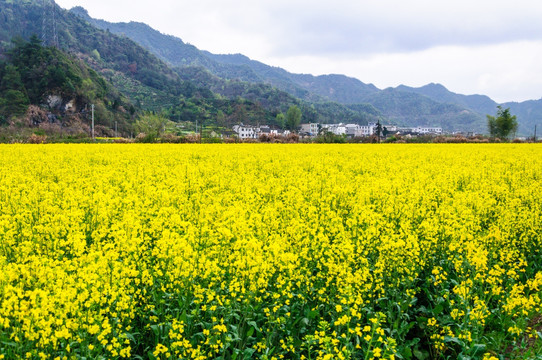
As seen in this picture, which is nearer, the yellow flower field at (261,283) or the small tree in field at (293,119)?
the yellow flower field at (261,283)

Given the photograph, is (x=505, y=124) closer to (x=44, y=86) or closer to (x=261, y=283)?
(x=261, y=283)

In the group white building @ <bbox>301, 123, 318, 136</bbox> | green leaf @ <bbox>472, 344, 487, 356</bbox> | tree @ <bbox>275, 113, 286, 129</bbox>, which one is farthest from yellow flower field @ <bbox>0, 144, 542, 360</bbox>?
white building @ <bbox>301, 123, 318, 136</bbox>

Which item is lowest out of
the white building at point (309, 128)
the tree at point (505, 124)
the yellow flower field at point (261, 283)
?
the yellow flower field at point (261, 283)

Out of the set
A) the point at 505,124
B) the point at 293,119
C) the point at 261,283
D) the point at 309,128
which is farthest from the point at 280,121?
the point at 261,283

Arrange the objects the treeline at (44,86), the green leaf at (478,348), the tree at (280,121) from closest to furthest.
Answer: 1. the green leaf at (478,348)
2. the treeline at (44,86)
3. the tree at (280,121)

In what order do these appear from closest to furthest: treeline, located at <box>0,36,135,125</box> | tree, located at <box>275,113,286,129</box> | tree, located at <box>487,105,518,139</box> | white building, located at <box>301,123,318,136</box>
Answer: tree, located at <box>487,105,518,139</box>
treeline, located at <box>0,36,135,125</box>
tree, located at <box>275,113,286,129</box>
white building, located at <box>301,123,318,136</box>

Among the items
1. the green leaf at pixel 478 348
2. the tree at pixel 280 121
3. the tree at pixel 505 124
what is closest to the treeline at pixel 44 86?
the tree at pixel 280 121

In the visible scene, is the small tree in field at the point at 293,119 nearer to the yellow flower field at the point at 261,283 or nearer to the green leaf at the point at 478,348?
the yellow flower field at the point at 261,283

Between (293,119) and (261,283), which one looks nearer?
(261,283)

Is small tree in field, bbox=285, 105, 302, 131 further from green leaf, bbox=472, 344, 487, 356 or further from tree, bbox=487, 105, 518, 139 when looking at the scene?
green leaf, bbox=472, 344, 487, 356

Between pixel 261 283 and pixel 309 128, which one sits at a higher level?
pixel 309 128

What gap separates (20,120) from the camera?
3238 inches

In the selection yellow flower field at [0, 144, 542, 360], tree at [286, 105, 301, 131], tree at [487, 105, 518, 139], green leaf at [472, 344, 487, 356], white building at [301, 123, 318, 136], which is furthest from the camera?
white building at [301, 123, 318, 136]

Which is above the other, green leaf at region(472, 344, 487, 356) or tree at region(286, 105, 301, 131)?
tree at region(286, 105, 301, 131)
